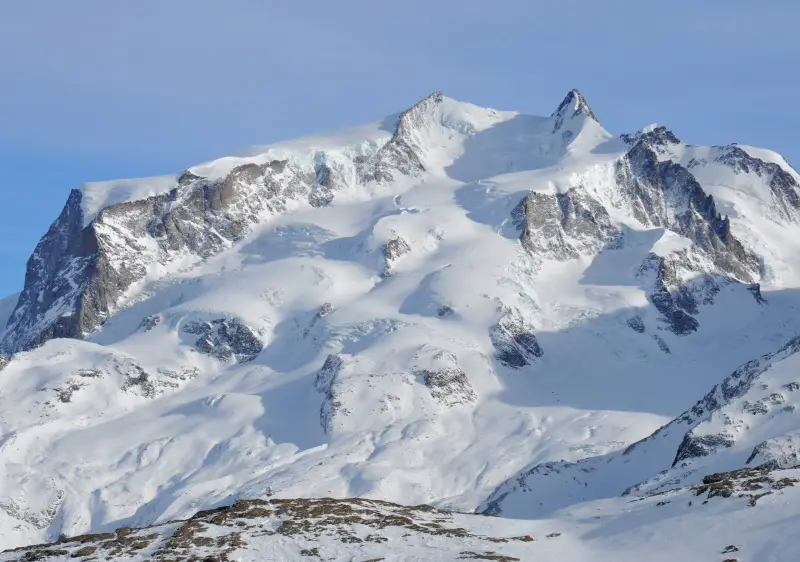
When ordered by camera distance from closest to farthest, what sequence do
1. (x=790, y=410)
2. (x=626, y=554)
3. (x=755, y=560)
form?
(x=755, y=560), (x=626, y=554), (x=790, y=410)

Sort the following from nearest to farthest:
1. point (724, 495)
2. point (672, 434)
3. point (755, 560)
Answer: point (755, 560) < point (724, 495) < point (672, 434)

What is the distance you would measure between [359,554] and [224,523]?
11.2 metres

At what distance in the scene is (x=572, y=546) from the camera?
75125 mm

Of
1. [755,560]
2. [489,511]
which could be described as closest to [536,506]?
[489,511]

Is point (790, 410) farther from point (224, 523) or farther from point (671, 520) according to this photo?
point (224, 523)

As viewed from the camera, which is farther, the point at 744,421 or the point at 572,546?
the point at 744,421

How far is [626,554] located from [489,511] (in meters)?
111

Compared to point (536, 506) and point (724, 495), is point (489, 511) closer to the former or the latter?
point (536, 506)

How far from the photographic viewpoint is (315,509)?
81.9 meters

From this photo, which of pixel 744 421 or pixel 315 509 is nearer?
pixel 315 509

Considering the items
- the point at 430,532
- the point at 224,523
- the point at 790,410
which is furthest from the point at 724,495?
the point at 790,410

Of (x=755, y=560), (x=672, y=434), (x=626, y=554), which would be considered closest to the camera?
(x=755, y=560)

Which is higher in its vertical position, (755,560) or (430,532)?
(430,532)

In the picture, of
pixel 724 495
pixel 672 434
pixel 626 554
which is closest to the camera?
pixel 626 554
